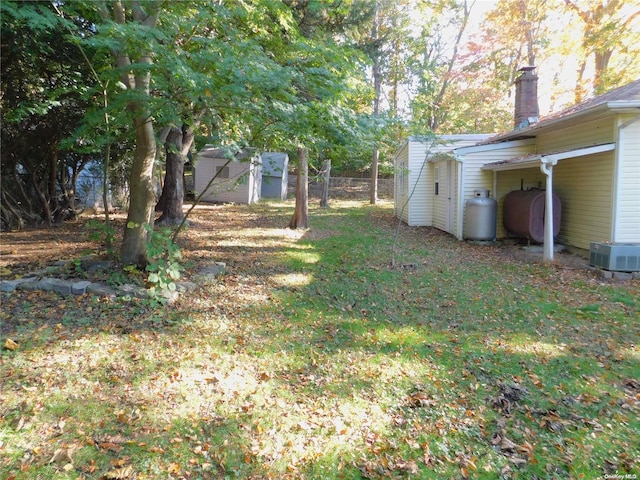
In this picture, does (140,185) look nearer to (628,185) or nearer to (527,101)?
(628,185)

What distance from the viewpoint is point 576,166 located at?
9.30 meters

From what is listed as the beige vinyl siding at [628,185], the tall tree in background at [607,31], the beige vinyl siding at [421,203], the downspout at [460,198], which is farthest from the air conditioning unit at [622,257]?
the tall tree in background at [607,31]

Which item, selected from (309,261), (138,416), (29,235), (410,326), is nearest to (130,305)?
(138,416)

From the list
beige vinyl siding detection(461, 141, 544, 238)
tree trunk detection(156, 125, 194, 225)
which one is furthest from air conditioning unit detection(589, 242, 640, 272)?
tree trunk detection(156, 125, 194, 225)

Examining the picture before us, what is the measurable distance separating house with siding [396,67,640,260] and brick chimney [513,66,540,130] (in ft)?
0.09

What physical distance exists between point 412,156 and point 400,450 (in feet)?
40.5

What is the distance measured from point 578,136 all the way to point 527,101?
365cm

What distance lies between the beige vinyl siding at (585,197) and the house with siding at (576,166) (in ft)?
0.06

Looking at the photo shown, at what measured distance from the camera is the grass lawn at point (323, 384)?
2.63m

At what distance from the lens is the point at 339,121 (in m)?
5.22

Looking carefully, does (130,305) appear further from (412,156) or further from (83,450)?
(412,156)

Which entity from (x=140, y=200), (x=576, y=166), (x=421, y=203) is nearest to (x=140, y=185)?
(x=140, y=200)

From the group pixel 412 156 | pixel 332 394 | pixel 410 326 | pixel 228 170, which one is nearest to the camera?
pixel 332 394

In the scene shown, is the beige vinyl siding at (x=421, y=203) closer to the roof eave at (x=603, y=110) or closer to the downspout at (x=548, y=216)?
the roof eave at (x=603, y=110)
